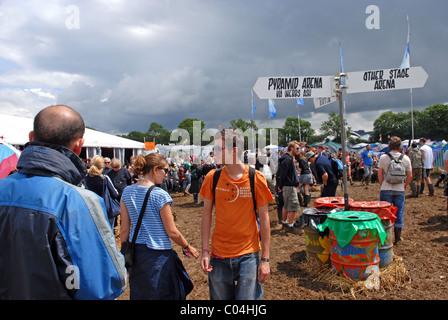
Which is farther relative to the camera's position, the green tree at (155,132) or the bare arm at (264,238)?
the green tree at (155,132)

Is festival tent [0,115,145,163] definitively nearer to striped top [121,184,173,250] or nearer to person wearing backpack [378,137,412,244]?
striped top [121,184,173,250]

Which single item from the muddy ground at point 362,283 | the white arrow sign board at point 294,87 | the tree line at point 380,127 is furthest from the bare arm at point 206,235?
the tree line at point 380,127

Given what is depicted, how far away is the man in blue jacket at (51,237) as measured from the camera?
3.72ft

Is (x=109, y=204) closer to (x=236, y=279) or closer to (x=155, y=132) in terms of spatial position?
(x=236, y=279)

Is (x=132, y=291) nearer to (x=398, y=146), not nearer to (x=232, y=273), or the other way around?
(x=232, y=273)

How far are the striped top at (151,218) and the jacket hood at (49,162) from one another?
1.27m

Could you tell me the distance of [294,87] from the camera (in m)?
3.66

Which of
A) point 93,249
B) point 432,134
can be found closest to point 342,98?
point 93,249

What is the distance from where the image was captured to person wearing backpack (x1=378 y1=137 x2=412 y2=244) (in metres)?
4.90

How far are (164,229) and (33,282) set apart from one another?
1.47 meters

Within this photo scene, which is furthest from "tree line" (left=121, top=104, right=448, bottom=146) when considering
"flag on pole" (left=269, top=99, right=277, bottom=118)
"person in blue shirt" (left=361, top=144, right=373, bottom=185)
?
"person in blue shirt" (left=361, top=144, right=373, bottom=185)

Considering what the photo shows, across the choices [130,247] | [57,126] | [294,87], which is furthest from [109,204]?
[57,126]

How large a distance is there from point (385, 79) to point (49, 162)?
3838 millimetres

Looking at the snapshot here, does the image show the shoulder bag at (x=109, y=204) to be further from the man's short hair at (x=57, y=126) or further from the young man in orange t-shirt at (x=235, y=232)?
the man's short hair at (x=57, y=126)
